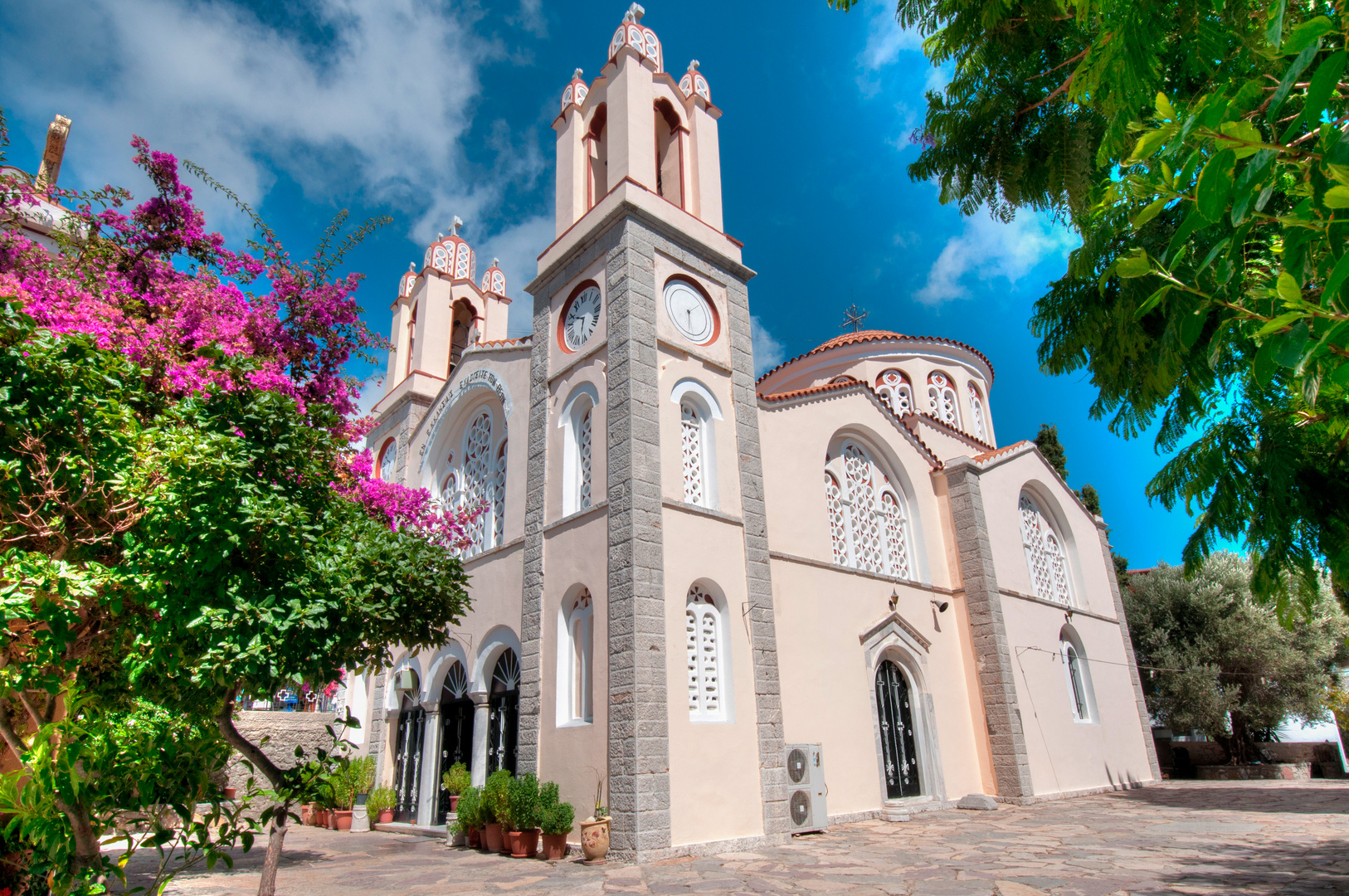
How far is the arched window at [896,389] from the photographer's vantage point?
18.1 meters

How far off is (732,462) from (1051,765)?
8.65m

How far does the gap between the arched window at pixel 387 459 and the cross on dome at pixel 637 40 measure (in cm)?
936

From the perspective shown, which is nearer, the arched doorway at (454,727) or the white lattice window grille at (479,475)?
the arched doorway at (454,727)

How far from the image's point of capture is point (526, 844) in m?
8.77

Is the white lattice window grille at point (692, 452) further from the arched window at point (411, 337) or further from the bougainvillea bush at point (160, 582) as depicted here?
the arched window at point (411, 337)

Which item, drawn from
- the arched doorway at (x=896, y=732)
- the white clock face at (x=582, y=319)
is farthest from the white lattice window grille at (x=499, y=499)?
the arched doorway at (x=896, y=732)

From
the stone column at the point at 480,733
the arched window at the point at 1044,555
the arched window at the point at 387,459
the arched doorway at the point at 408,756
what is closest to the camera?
the stone column at the point at 480,733

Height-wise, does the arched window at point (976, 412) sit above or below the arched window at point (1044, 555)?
above

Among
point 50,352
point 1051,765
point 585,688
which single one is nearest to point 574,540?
point 585,688

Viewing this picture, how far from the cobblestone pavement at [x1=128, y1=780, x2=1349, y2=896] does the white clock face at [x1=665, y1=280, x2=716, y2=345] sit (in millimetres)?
6966

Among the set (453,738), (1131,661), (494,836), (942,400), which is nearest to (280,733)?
(453,738)


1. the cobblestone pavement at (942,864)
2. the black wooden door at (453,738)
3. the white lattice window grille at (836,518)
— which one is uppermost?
the white lattice window grille at (836,518)

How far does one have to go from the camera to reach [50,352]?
3941mm

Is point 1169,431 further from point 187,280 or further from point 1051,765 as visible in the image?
point 1051,765
